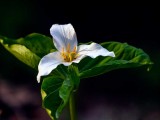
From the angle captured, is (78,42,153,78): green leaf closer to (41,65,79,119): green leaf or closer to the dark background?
(41,65,79,119): green leaf

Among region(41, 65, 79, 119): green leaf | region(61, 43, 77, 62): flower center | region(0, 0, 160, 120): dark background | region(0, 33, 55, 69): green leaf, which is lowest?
region(0, 0, 160, 120): dark background

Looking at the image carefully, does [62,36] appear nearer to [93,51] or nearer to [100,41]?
[93,51]

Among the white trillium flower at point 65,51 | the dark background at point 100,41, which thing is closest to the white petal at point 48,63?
the white trillium flower at point 65,51

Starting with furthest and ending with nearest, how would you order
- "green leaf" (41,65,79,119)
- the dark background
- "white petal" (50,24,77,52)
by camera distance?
the dark background < "white petal" (50,24,77,52) < "green leaf" (41,65,79,119)

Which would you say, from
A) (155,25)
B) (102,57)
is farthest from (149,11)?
(102,57)

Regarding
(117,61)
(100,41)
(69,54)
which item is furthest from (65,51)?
(100,41)

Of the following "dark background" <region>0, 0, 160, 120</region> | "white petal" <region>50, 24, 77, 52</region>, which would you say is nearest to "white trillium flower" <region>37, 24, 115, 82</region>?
"white petal" <region>50, 24, 77, 52</region>

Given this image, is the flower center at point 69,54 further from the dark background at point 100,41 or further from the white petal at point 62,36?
the dark background at point 100,41

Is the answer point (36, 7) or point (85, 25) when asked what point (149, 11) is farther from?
point (36, 7)
